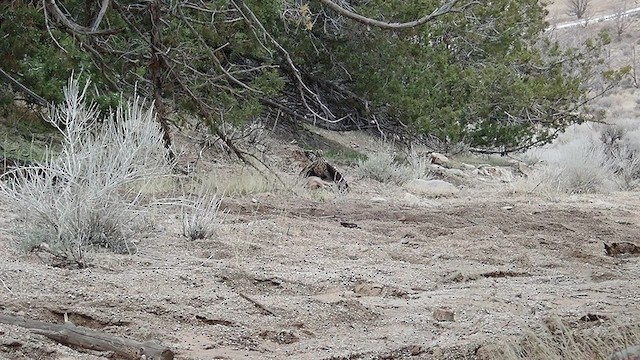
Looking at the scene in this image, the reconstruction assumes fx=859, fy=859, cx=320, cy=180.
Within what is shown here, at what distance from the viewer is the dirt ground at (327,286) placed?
136 inches

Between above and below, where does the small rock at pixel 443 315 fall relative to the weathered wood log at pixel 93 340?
below

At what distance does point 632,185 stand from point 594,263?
7.72 m

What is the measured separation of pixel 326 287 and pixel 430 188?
6.38 m

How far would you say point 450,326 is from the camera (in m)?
3.78

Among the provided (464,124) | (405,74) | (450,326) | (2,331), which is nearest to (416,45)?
(405,74)

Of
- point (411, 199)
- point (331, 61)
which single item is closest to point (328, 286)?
point (411, 199)

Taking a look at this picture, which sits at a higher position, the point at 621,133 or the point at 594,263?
the point at 594,263

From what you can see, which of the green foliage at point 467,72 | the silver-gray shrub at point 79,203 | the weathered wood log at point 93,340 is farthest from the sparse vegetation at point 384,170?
the weathered wood log at point 93,340

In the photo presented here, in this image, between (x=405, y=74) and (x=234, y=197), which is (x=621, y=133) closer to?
(x=405, y=74)

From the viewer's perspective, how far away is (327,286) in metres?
4.63

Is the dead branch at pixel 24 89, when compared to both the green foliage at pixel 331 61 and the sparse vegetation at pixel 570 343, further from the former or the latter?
the sparse vegetation at pixel 570 343

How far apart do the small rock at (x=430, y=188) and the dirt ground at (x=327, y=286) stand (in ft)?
10.2

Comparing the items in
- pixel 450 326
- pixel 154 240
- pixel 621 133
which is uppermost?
Answer: pixel 450 326

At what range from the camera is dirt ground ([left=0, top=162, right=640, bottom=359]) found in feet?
11.3
